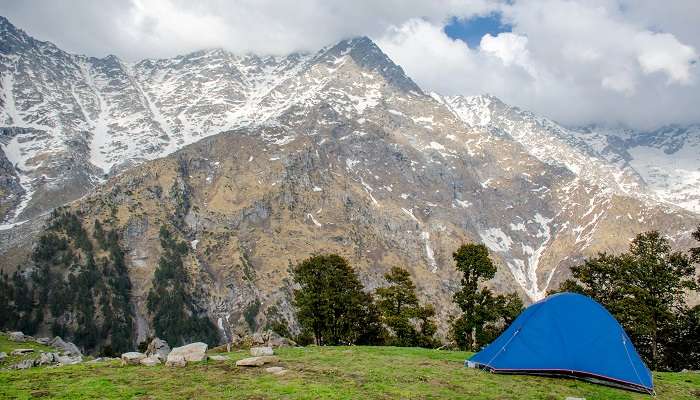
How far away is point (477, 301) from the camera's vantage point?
65250 millimetres

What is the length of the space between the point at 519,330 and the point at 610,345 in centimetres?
487

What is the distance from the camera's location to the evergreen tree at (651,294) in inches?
2167

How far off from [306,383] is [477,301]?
46.8 m

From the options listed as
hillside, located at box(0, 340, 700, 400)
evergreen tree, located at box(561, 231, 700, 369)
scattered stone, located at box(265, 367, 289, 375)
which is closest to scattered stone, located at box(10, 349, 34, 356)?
hillside, located at box(0, 340, 700, 400)

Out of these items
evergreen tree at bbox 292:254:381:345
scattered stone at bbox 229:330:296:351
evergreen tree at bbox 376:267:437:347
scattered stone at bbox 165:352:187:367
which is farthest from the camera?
evergreen tree at bbox 292:254:381:345

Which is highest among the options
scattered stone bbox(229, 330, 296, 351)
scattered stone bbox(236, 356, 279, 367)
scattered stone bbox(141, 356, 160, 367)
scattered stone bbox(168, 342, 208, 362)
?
scattered stone bbox(168, 342, 208, 362)

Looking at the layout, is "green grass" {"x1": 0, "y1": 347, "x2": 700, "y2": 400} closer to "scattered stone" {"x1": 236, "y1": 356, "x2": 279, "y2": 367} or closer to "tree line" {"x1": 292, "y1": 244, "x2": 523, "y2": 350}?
"scattered stone" {"x1": 236, "y1": 356, "x2": 279, "y2": 367}

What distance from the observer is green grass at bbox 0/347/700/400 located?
20.7 meters

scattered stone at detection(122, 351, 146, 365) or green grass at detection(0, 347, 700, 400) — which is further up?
scattered stone at detection(122, 351, 146, 365)

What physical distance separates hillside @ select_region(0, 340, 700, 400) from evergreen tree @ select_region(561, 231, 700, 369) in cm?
2826

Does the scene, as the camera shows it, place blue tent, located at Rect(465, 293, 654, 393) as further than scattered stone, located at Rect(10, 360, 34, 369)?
No

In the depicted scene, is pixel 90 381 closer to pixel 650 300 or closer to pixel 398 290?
pixel 398 290

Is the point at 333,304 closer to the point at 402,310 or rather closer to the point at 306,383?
the point at 402,310

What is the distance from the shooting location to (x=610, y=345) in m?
27.0
